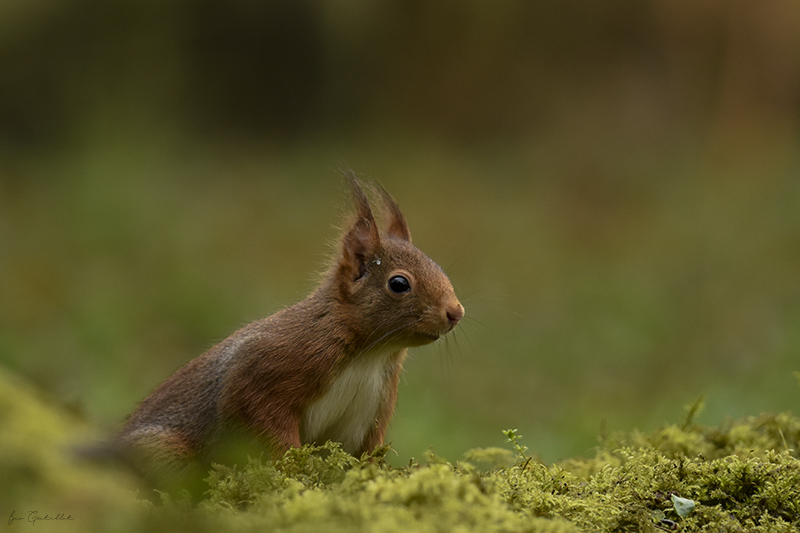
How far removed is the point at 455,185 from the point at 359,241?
918 cm

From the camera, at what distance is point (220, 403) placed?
363 cm

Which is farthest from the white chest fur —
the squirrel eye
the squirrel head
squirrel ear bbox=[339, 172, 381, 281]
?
squirrel ear bbox=[339, 172, 381, 281]

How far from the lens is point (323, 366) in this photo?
368 cm

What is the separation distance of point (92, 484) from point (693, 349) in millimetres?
9162

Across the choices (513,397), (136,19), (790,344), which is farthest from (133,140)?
(790,344)

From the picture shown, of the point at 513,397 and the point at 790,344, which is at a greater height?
the point at 790,344

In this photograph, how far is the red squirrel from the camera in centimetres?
356

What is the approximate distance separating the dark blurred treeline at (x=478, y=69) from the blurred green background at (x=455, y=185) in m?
0.04

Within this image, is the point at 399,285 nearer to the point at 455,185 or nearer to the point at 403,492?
the point at 403,492

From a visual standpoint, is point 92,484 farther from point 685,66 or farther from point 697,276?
point 685,66

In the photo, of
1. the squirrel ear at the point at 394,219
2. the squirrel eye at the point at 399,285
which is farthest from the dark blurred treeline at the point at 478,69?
the squirrel eye at the point at 399,285

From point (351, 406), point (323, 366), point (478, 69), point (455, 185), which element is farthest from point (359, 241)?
point (478, 69)

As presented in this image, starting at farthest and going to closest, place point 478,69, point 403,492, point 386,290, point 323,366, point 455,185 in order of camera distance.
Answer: point 478,69 → point 455,185 → point 386,290 → point 323,366 → point 403,492

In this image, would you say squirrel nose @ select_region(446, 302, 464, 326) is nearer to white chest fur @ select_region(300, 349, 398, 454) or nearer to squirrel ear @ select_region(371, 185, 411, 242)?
white chest fur @ select_region(300, 349, 398, 454)
